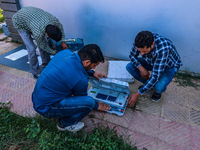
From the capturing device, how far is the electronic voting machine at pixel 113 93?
8.08 ft

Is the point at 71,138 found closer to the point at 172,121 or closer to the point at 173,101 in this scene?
the point at 172,121

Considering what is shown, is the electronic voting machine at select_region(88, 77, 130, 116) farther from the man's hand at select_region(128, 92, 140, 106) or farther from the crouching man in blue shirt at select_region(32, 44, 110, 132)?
the crouching man in blue shirt at select_region(32, 44, 110, 132)

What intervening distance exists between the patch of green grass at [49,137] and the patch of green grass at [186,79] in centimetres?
190

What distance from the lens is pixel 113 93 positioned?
267cm

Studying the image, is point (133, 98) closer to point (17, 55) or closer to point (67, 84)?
point (67, 84)

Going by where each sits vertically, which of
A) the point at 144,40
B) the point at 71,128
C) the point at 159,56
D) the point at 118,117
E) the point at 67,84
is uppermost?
the point at 144,40

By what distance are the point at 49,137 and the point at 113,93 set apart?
1.20m

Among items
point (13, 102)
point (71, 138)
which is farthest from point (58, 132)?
point (13, 102)

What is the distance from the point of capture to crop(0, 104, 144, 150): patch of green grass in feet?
6.61

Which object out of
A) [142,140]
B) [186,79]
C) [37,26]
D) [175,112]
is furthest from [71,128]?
[186,79]

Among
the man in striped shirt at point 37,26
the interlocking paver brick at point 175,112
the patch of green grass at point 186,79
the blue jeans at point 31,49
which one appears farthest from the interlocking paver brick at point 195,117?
the blue jeans at point 31,49

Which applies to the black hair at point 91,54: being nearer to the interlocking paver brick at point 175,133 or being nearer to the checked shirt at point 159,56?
the checked shirt at point 159,56

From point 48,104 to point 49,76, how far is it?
362 millimetres

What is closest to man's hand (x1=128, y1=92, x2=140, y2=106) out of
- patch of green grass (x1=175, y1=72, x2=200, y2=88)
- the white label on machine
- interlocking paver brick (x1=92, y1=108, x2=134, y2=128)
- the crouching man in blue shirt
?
interlocking paver brick (x1=92, y1=108, x2=134, y2=128)
